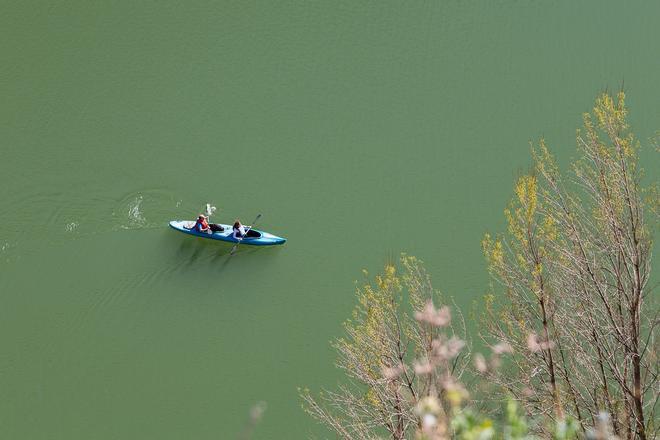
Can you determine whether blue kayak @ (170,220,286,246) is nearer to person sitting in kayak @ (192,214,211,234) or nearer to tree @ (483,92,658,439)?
person sitting in kayak @ (192,214,211,234)

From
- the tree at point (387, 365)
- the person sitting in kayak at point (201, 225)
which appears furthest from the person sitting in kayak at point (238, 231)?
the tree at point (387, 365)

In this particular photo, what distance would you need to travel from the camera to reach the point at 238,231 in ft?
30.1

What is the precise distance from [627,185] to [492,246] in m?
2.04

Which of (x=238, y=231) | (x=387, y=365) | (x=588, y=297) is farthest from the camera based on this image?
(x=238, y=231)

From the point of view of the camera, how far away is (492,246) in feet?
28.2

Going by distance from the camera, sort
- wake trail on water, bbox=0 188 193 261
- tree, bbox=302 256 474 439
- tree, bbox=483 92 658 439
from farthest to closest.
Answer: wake trail on water, bbox=0 188 193 261 < tree, bbox=302 256 474 439 < tree, bbox=483 92 658 439

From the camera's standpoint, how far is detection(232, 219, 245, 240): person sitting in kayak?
9.14m

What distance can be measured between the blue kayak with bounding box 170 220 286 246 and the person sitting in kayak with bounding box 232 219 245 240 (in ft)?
0.18

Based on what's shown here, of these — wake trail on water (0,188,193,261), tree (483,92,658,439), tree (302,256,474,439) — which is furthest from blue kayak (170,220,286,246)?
tree (483,92,658,439)

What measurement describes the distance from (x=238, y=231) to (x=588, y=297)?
4.16m

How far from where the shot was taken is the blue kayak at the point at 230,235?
921cm

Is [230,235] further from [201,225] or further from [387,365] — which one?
[387,365]

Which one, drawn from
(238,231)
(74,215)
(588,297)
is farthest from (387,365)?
(74,215)

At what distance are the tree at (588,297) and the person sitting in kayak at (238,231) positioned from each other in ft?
10.1
